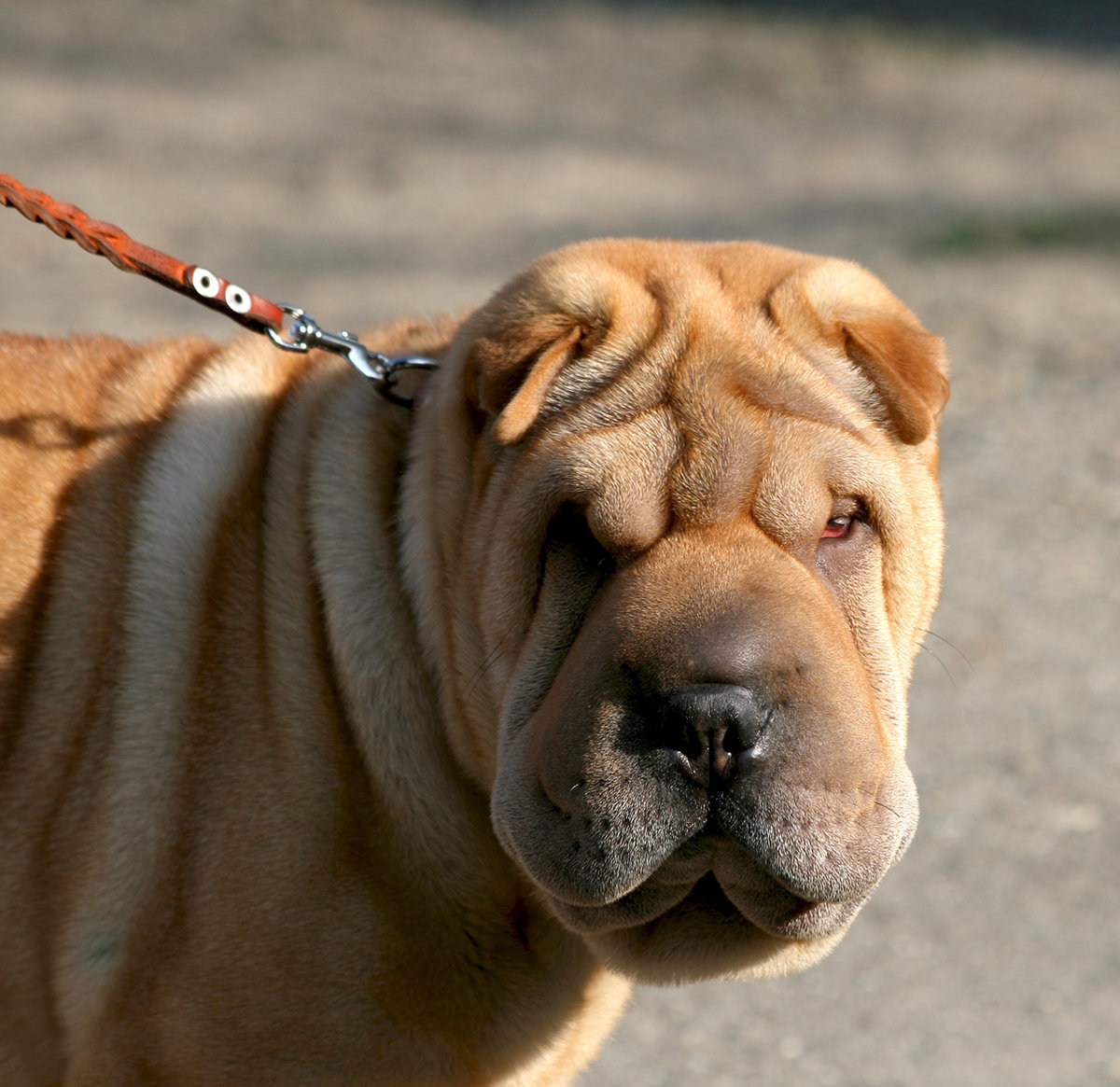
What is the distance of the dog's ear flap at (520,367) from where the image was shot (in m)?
2.44

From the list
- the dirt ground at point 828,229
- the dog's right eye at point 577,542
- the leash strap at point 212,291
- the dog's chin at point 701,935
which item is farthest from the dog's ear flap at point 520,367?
the dirt ground at point 828,229

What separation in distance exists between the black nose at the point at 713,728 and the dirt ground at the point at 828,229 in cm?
170

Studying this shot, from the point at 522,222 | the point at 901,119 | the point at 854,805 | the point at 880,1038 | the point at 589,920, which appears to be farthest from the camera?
the point at 901,119

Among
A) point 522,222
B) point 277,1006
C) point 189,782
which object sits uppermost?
point 189,782

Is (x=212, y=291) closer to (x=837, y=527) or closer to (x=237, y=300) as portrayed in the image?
(x=237, y=300)

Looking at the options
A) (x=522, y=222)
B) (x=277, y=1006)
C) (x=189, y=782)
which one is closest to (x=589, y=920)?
(x=277, y=1006)

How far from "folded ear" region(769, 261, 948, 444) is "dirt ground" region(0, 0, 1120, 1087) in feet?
5.32

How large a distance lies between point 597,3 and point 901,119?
3050 mm

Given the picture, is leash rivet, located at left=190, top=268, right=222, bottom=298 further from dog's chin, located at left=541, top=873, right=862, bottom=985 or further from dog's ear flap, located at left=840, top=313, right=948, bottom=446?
dog's chin, located at left=541, top=873, right=862, bottom=985

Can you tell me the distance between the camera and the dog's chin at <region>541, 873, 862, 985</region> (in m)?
2.38

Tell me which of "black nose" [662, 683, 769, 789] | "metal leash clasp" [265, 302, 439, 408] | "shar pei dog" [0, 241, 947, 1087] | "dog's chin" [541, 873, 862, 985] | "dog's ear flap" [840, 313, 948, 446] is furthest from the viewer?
"metal leash clasp" [265, 302, 439, 408]

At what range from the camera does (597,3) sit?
12.4 meters

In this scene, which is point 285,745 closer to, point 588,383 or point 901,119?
point 588,383

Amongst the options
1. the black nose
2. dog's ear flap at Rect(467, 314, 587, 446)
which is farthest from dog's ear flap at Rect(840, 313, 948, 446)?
the black nose
